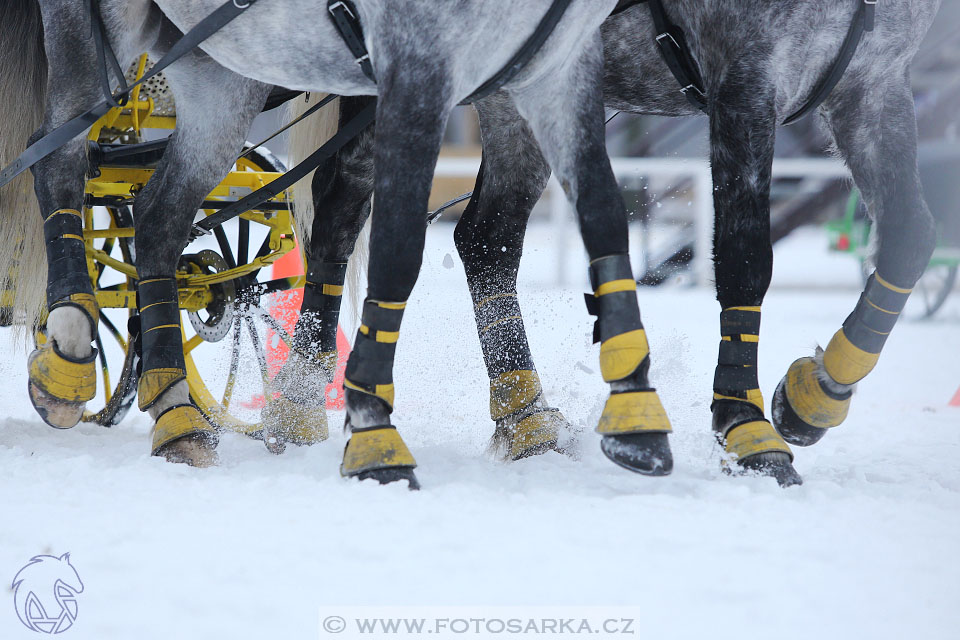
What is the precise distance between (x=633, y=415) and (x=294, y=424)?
43.8 inches

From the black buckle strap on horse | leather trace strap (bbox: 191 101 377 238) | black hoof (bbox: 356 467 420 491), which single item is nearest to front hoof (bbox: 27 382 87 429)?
leather trace strap (bbox: 191 101 377 238)

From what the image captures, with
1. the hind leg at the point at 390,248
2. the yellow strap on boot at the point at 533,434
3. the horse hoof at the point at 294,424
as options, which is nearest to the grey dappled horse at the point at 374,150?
the hind leg at the point at 390,248

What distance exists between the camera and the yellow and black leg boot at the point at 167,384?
1.97m

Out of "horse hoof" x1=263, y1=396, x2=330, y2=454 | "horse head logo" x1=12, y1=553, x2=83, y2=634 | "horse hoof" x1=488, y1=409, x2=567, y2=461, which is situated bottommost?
"horse hoof" x1=263, y1=396, x2=330, y2=454

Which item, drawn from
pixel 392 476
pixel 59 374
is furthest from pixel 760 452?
pixel 59 374

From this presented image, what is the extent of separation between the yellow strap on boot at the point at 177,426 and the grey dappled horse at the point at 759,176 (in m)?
0.74

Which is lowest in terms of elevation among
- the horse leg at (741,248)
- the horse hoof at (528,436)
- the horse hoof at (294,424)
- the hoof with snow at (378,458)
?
the horse hoof at (294,424)

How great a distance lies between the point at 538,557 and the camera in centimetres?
129

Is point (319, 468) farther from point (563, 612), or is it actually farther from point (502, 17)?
point (502, 17)

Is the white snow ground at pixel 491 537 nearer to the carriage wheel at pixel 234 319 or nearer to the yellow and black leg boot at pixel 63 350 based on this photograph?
the yellow and black leg boot at pixel 63 350

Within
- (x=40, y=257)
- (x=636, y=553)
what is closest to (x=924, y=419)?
(x=636, y=553)

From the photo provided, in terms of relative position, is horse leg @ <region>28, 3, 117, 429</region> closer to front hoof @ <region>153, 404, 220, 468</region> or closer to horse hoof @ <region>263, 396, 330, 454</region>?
front hoof @ <region>153, 404, 220, 468</region>

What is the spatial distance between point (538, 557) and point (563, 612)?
0.55 ft

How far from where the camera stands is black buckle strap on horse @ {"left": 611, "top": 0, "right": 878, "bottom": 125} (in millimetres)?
1807
